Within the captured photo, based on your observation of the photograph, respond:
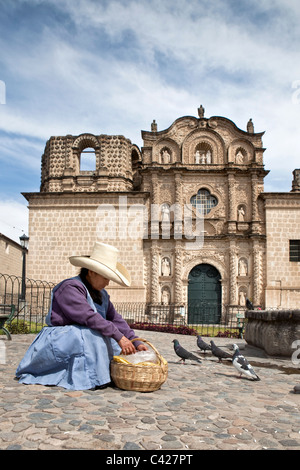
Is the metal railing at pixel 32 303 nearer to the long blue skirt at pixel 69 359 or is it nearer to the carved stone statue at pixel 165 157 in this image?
the long blue skirt at pixel 69 359

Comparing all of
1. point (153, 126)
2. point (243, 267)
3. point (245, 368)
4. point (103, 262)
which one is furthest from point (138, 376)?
point (153, 126)

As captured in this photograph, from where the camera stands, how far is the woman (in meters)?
4.15

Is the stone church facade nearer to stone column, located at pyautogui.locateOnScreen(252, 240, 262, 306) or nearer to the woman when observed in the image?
stone column, located at pyautogui.locateOnScreen(252, 240, 262, 306)

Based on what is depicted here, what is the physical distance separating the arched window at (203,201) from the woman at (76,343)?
18040mm

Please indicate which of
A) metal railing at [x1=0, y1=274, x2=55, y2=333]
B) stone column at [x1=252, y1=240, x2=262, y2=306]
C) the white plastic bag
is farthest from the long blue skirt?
stone column at [x1=252, y1=240, x2=262, y2=306]

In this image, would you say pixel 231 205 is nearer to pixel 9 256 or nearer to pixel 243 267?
pixel 243 267

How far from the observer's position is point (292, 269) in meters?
20.7

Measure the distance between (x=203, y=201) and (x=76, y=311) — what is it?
18.8 meters

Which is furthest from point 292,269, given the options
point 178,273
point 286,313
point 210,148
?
point 286,313

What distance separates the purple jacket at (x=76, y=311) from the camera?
4.20 meters

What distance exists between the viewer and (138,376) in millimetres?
4191

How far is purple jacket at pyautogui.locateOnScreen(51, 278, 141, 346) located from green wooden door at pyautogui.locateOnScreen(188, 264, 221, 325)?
55.2ft

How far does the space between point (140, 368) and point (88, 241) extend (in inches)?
674
